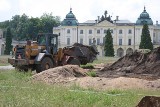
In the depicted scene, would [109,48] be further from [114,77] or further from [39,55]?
[114,77]

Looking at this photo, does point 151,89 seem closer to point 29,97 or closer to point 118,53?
point 29,97

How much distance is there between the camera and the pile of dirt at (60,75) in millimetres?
22703

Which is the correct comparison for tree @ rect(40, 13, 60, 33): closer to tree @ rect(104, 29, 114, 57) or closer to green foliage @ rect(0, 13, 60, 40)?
green foliage @ rect(0, 13, 60, 40)

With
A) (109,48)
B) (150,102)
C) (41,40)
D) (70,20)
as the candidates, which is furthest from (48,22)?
(150,102)

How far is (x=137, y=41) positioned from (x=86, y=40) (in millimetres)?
15303

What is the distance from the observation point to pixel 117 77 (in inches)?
987

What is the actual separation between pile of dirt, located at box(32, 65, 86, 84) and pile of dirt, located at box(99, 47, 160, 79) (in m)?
3.09

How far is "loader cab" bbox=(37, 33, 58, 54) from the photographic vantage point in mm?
30873

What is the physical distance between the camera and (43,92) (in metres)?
14.9

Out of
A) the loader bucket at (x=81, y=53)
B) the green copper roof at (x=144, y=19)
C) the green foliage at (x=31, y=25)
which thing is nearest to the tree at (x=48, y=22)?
the green foliage at (x=31, y=25)

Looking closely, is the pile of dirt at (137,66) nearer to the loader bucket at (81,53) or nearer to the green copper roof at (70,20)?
the loader bucket at (81,53)

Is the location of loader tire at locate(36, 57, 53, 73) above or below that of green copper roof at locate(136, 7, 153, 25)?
below

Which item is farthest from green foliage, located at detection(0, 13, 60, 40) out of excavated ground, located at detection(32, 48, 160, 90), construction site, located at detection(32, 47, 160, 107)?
construction site, located at detection(32, 47, 160, 107)

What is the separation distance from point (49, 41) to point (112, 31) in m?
108
